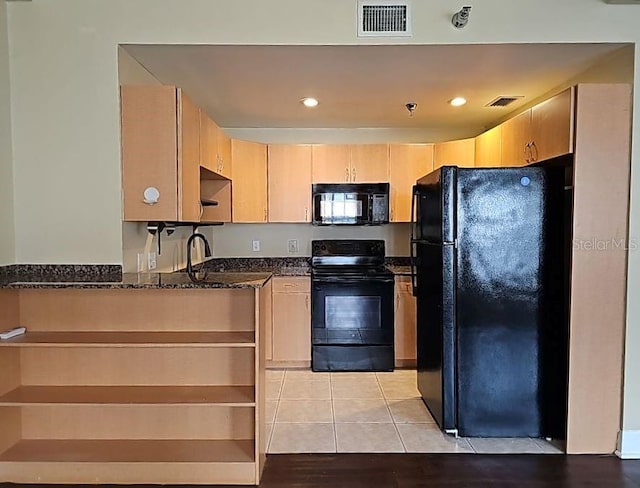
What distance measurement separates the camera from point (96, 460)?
2.51 metres

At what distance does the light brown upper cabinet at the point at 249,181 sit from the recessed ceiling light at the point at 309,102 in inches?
34.9

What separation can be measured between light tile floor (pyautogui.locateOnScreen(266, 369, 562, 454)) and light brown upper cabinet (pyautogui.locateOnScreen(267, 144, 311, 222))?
1565 millimetres

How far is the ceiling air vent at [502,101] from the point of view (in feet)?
12.5

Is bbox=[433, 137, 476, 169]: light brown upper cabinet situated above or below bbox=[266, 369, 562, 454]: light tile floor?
above

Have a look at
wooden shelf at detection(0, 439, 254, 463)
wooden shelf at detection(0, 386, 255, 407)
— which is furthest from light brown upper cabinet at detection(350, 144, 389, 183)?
wooden shelf at detection(0, 439, 254, 463)

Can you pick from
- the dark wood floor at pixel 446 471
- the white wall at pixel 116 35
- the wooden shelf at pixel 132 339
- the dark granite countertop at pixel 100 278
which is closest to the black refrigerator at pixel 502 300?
the dark wood floor at pixel 446 471

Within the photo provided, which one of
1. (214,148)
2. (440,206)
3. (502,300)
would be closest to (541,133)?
(440,206)

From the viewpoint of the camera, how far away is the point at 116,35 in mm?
2680

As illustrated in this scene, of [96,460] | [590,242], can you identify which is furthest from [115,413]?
[590,242]

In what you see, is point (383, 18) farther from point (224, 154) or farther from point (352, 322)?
point (352, 322)

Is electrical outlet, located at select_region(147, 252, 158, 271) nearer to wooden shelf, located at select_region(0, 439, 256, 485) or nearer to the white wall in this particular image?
the white wall

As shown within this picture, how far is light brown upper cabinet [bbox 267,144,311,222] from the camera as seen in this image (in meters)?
4.74

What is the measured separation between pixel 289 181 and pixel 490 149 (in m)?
1.88

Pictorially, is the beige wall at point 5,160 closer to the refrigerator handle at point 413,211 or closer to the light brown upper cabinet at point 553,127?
the refrigerator handle at point 413,211
